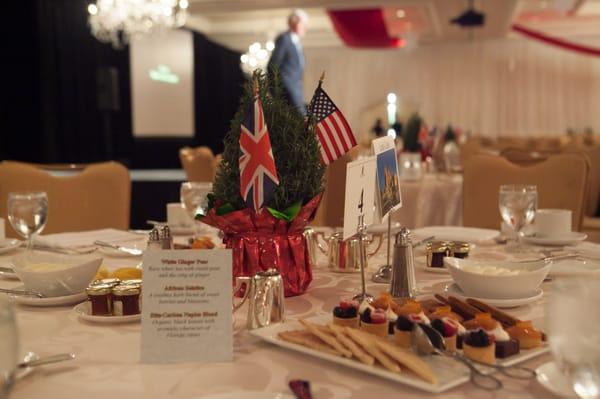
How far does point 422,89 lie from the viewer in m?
15.1

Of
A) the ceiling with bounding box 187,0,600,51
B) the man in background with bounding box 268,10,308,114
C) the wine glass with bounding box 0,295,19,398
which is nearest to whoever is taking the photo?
the wine glass with bounding box 0,295,19,398

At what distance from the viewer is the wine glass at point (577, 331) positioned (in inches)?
25.2

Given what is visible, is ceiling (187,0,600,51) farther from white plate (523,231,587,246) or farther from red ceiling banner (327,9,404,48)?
white plate (523,231,587,246)

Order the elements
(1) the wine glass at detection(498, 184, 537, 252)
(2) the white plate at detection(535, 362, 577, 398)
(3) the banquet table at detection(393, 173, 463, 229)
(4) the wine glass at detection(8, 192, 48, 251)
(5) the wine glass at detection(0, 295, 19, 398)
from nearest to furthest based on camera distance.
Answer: (5) the wine glass at detection(0, 295, 19, 398)
(2) the white plate at detection(535, 362, 577, 398)
(4) the wine glass at detection(8, 192, 48, 251)
(1) the wine glass at detection(498, 184, 537, 252)
(3) the banquet table at detection(393, 173, 463, 229)

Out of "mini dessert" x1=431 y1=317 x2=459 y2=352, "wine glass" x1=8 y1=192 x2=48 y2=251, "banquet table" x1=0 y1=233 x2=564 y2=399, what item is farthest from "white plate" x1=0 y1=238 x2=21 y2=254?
"mini dessert" x1=431 y1=317 x2=459 y2=352

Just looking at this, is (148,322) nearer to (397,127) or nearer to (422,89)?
(397,127)

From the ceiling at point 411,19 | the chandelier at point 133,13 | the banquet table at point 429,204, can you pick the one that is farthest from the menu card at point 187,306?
the ceiling at point 411,19

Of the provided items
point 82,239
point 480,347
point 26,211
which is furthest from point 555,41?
point 480,347

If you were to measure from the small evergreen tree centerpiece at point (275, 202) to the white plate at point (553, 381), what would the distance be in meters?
0.54

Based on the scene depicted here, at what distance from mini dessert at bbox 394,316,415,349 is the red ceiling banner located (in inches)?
404

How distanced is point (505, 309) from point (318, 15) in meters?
12.8

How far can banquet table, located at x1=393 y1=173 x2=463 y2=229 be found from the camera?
370 centimetres

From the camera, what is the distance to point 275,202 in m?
1.22

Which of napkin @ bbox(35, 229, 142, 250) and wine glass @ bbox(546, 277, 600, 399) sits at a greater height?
wine glass @ bbox(546, 277, 600, 399)
